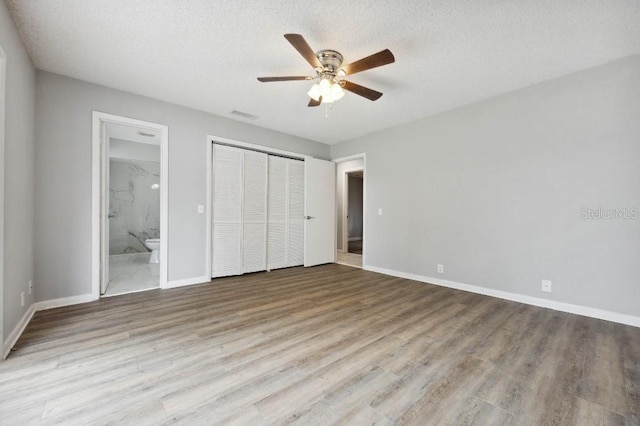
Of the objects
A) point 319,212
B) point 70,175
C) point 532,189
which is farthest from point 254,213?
point 532,189

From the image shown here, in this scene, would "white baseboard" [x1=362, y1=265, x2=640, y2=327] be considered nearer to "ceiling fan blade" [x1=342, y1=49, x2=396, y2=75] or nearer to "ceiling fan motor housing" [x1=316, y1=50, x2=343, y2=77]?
"ceiling fan blade" [x1=342, y1=49, x2=396, y2=75]

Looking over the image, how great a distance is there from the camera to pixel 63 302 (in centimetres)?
288

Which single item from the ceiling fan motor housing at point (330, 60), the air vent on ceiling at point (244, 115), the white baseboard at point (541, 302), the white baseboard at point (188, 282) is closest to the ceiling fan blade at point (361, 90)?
the ceiling fan motor housing at point (330, 60)

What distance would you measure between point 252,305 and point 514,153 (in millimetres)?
3582

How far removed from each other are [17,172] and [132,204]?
4417 mm

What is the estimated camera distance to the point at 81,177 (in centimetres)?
300

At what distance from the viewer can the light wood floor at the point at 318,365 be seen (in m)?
1.37

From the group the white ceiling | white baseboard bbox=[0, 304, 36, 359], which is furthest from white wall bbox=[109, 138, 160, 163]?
white baseboard bbox=[0, 304, 36, 359]

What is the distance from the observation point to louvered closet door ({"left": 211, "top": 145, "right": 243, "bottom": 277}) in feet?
13.3

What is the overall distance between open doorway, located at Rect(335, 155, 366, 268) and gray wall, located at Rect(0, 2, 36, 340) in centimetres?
432

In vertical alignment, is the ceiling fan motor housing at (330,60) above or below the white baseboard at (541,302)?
above

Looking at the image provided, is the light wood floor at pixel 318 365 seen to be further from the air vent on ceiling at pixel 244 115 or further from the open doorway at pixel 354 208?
the open doorway at pixel 354 208

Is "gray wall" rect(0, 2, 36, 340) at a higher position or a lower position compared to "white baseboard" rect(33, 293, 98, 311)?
higher

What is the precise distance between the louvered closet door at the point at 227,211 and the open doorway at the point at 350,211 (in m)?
2.23
